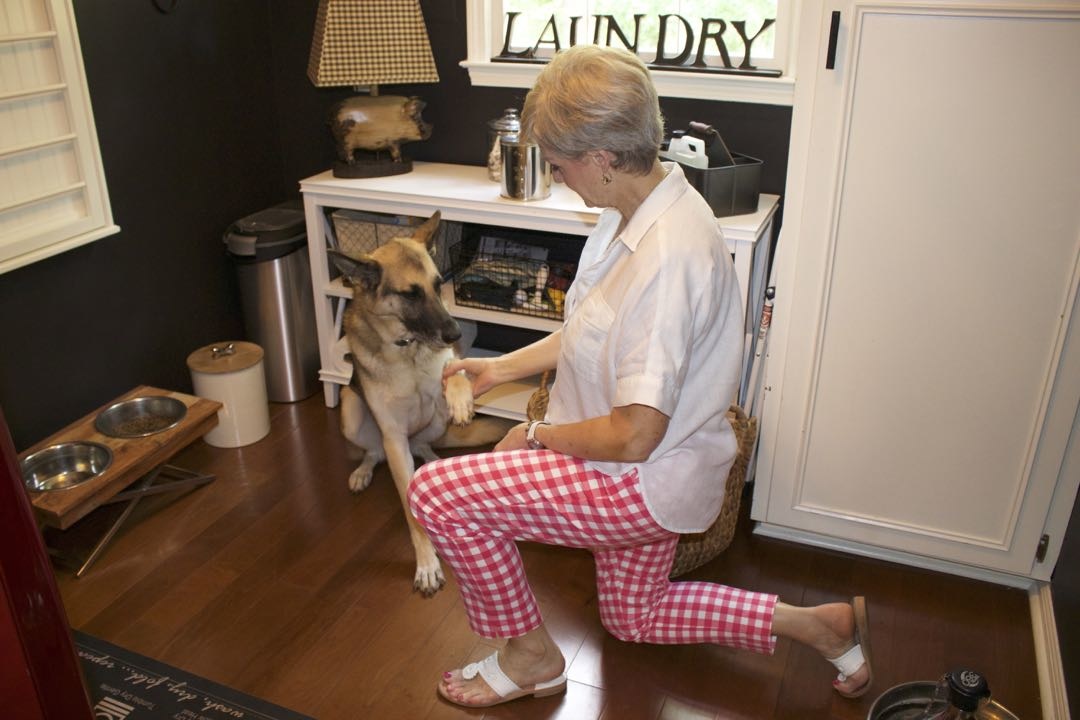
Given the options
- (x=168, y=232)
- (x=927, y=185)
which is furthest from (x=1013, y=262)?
(x=168, y=232)

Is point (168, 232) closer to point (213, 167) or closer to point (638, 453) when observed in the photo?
point (213, 167)

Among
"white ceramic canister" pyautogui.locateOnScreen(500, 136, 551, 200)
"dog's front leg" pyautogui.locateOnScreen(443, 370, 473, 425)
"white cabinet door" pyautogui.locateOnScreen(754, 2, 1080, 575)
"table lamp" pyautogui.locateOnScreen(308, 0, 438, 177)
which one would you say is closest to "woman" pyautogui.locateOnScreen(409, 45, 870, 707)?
"dog's front leg" pyautogui.locateOnScreen(443, 370, 473, 425)

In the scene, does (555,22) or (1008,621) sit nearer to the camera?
(1008,621)

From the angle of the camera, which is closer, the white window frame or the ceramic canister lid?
the white window frame

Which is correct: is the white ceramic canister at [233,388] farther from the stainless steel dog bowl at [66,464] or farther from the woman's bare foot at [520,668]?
the woman's bare foot at [520,668]

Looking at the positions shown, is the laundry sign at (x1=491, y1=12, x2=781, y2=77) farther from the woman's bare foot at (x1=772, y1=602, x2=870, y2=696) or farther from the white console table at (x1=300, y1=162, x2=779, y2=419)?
the woman's bare foot at (x1=772, y1=602, x2=870, y2=696)

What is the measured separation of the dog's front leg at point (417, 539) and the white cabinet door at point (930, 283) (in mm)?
973

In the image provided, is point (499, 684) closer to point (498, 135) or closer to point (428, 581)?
point (428, 581)

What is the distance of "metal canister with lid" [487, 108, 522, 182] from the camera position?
300 cm

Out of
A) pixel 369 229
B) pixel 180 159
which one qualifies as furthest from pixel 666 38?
pixel 180 159

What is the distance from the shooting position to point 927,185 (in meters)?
2.18

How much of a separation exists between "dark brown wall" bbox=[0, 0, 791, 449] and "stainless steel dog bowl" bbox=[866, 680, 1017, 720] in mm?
1639

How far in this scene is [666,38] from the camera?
3.10 meters

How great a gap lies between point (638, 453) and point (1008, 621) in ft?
4.62
